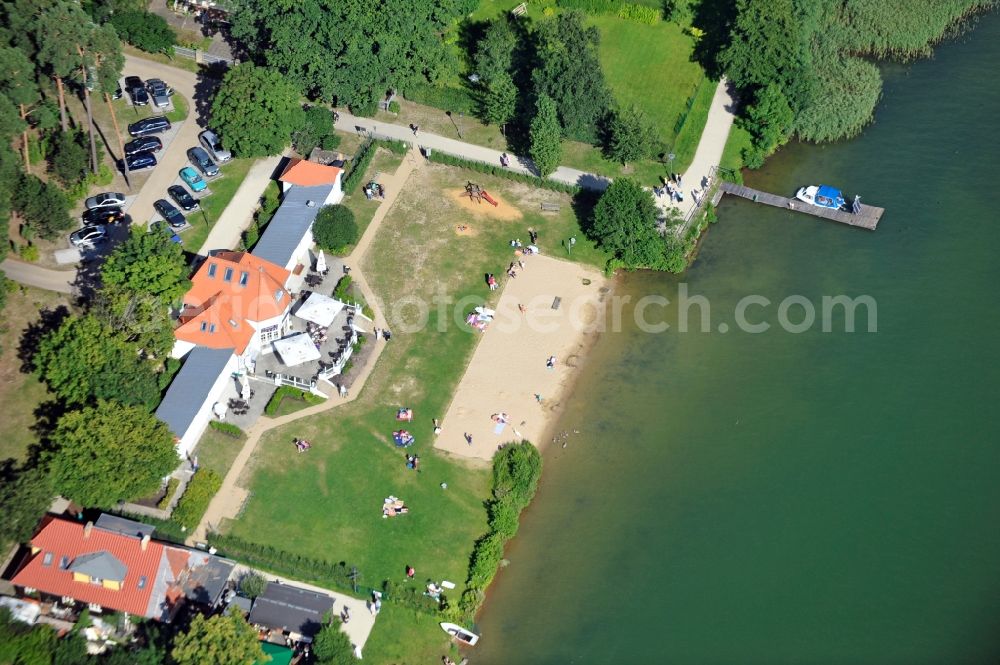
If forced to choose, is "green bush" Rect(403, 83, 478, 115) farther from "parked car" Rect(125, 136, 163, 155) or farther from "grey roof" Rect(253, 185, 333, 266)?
"parked car" Rect(125, 136, 163, 155)

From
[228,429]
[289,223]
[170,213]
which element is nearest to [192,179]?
[170,213]

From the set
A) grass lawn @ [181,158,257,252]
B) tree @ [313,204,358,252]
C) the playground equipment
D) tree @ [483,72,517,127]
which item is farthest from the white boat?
tree @ [483,72,517,127]

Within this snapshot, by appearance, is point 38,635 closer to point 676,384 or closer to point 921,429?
point 676,384

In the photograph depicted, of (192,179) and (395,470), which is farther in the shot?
(192,179)

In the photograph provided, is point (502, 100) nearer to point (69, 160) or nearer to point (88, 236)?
point (88, 236)

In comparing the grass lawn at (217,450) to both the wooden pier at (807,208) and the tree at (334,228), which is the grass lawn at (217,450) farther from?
the wooden pier at (807,208)

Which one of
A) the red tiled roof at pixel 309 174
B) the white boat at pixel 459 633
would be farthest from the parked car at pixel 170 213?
the white boat at pixel 459 633
